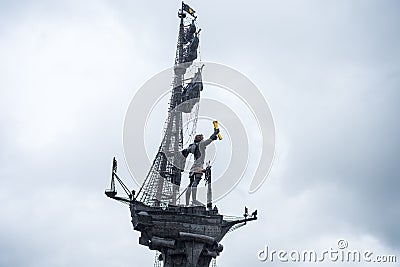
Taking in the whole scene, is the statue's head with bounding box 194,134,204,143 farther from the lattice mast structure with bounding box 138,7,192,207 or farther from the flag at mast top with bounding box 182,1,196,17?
the flag at mast top with bounding box 182,1,196,17

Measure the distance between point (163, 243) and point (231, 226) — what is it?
9775 millimetres

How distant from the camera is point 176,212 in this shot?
7612 cm

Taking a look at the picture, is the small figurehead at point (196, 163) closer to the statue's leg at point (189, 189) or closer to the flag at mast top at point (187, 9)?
the statue's leg at point (189, 189)

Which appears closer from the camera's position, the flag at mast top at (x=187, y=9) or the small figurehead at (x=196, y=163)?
the small figurehead at (x=196, y=163)

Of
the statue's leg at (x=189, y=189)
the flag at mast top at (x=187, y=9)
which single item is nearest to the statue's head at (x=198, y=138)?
the statue's leg at (x=189, y=189)

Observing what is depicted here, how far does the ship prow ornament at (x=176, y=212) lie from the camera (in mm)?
75812

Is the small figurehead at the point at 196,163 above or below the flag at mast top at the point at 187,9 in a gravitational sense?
below

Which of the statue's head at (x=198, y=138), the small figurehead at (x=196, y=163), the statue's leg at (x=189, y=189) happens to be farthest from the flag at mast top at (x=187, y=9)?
the statue's leg at (x=189, y=189)

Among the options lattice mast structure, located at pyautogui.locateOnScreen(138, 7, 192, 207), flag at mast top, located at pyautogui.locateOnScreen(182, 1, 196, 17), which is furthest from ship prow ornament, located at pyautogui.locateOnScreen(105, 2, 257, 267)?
flag at mast top, located at pyautogui.locateOnScreen(182, 1, 196, 17)

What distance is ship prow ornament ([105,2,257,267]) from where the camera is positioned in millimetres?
75812

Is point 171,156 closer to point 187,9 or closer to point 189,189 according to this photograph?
point 189,189

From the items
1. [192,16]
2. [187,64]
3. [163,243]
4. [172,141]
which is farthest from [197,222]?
[192,16]

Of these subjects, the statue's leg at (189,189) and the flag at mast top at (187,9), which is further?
the flag at mast top at (187,9)

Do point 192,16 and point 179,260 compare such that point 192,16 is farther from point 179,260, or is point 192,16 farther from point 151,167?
point 179,260
